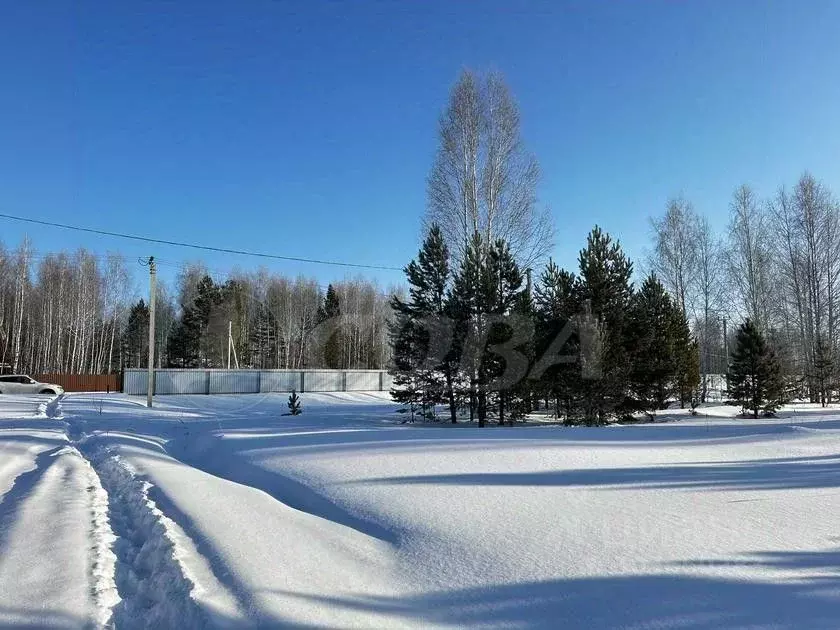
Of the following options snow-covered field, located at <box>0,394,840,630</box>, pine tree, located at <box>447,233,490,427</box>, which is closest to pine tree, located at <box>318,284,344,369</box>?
pine tree, located at <box>447,233,490,427</box>

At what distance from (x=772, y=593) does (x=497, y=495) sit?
2431 millimetres

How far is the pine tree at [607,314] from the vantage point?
53.7ft

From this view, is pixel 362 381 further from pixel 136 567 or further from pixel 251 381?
pixel 136 567

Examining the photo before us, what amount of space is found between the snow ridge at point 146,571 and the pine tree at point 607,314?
44.5 ft

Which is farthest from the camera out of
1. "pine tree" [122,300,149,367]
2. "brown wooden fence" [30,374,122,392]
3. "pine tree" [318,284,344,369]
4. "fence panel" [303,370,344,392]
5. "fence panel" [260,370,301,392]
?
"pine tree" [122,300,149,367]

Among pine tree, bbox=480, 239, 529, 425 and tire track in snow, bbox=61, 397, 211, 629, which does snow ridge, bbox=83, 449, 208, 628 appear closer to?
tire track in snow, bbox=61, 397, 211, 629

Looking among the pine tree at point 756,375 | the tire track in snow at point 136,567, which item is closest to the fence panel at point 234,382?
the pine tree at point 756,375

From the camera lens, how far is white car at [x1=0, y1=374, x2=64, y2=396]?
1096 inches

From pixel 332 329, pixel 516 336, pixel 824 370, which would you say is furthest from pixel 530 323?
pixel 332 329

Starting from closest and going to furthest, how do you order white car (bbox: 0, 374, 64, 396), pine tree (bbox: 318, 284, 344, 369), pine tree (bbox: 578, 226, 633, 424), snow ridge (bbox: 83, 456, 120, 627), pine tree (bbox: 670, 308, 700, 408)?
snow ridge (bbox: 83, 456, 120, 627)
pine tree (bbox: 578, 226, 633, 424)
pine tree (bbox: 670, 308, 700, 408)
white car (bbox: 0, 374, 64, 396)
pine tree (bbox: 318, 284, 344, 369)

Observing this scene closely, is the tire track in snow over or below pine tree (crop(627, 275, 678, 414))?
below

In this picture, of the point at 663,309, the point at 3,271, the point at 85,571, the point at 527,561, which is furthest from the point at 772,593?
the point at 3,271

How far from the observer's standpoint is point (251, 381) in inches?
1314

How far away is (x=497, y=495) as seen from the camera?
194 inches
